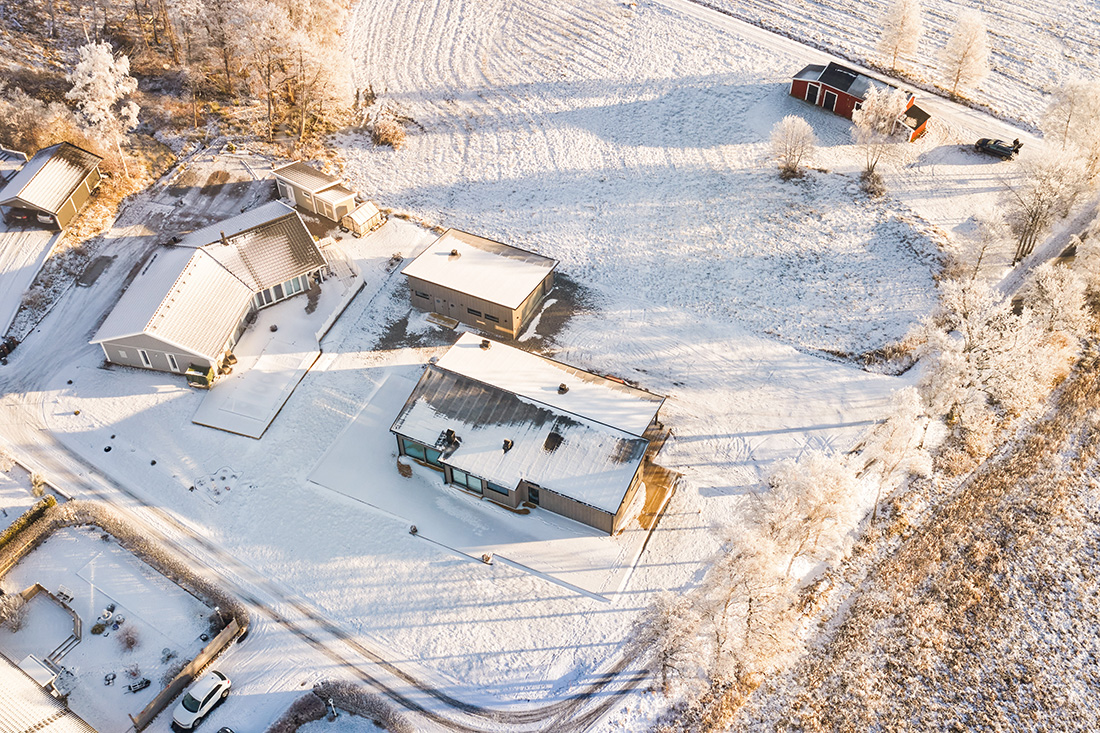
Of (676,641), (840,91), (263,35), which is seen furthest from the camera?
(840,91)

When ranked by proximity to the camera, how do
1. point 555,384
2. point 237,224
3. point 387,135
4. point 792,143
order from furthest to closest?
point 387,135 < point 792,143 < point 237,224 < point 555,384

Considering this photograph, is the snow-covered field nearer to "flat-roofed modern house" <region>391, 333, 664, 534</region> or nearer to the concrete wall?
the concrete wall

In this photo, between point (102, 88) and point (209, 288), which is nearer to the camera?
point (209, 288)

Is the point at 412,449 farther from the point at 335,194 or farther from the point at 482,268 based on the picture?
the point at 335,194

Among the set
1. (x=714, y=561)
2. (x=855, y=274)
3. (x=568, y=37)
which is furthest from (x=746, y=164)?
(x=714, y=561)

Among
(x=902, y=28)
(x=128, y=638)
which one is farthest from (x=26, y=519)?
(x=902, y=28)

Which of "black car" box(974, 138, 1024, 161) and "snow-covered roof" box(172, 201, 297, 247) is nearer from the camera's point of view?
"snow-covered roof" box(172, 201, 297, 247)

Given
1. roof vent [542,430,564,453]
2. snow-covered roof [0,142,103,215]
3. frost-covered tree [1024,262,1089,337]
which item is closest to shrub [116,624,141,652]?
roof vent [542,430,564,453]
